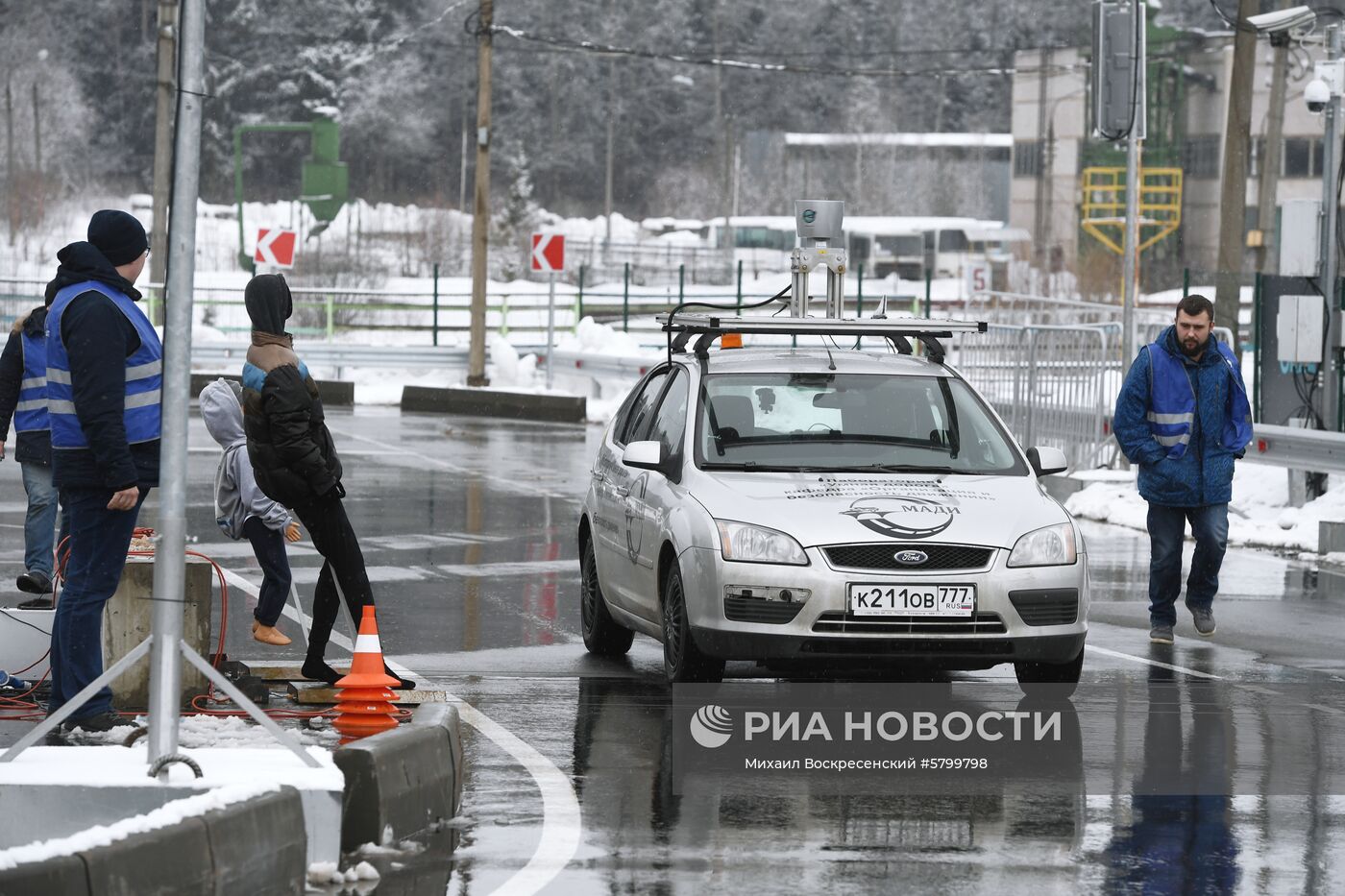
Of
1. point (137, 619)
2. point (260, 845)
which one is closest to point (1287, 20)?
point (137, 619)

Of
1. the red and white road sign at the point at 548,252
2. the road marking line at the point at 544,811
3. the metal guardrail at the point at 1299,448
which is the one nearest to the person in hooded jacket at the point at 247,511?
the road marking line at the point at 544,811

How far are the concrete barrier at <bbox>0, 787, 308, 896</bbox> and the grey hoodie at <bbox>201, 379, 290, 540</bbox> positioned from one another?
407 centimetres

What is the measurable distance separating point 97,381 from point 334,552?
195cm

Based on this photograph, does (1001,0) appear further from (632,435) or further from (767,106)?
(632,435)

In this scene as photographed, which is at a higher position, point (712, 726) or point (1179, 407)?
point (1179, 407)

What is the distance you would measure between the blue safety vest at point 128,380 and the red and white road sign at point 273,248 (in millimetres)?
26410

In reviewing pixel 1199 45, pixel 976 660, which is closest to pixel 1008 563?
pixel 976 660

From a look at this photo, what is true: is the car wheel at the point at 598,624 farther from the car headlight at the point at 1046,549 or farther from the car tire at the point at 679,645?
the car headlight at the point at 1046,549

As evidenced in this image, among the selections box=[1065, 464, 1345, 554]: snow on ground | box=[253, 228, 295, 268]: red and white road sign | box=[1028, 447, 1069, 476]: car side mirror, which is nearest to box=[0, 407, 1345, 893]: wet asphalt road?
box=[1028, 447, 1069, 476]: car side mirror

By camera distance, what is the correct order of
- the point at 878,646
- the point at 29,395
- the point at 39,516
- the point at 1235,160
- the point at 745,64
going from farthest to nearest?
1. the point at 745,64
2. the point at 1235,160
3. the point at 39,516
4. the point at 29,395
5. the point at 878,646

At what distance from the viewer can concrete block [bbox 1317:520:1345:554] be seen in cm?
1558

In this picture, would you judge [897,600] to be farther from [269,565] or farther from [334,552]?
[269,565]

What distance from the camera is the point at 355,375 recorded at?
38.6 metres

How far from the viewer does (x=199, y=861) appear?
536cm
